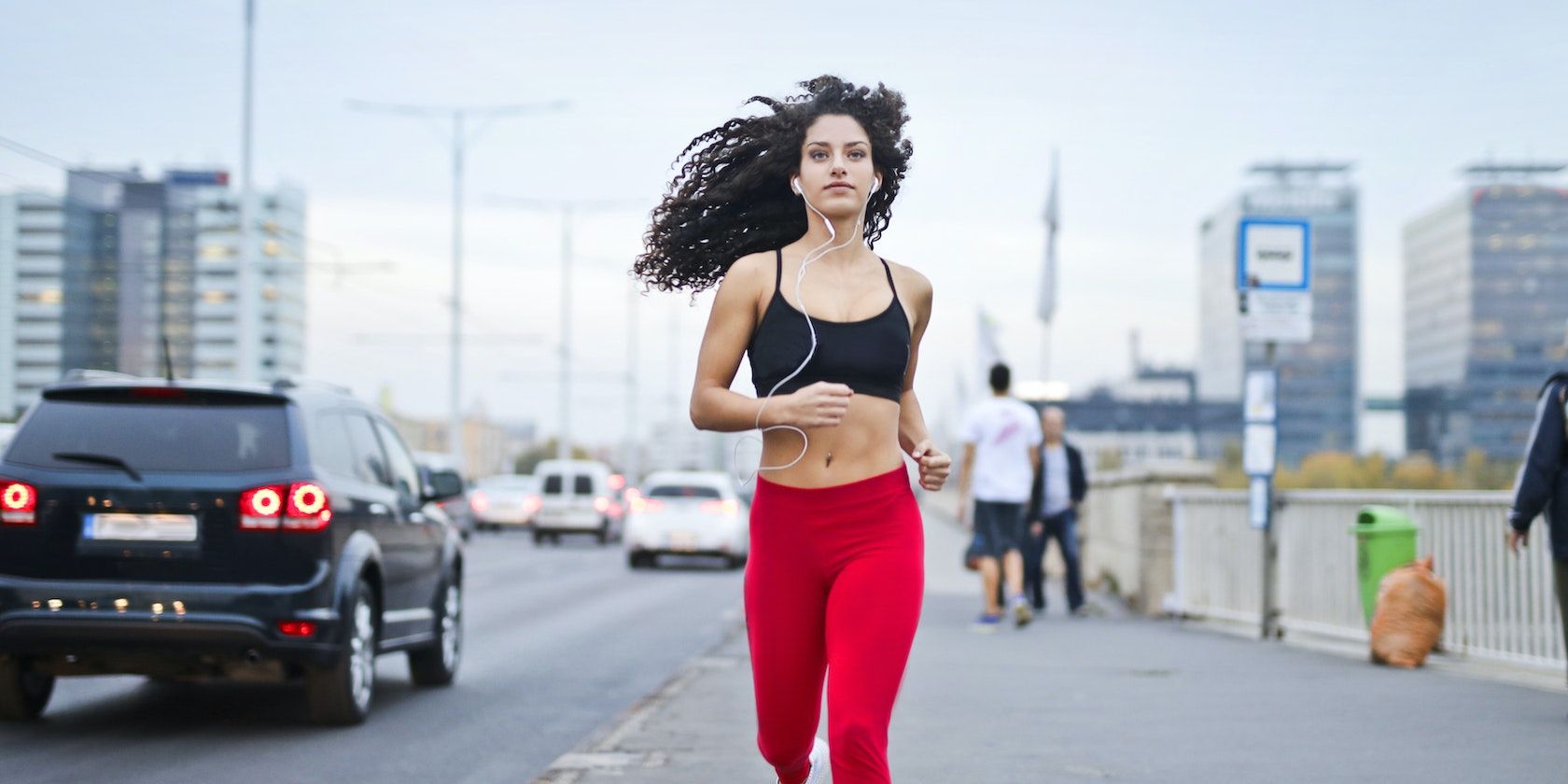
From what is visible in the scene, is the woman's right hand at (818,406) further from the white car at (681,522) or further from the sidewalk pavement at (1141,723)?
the white car at (681,522)

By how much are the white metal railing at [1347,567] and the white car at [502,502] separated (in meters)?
31.4

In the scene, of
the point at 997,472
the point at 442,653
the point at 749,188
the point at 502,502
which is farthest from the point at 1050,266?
the point at 502,502

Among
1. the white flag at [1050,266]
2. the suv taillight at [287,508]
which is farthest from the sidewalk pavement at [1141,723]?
the white flag at [1050,266]

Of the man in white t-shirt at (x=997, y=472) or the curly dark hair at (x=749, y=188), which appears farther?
the man in white t-shirt at (x=997, y=472)

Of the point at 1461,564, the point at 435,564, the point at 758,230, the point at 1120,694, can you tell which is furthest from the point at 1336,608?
the point at 758,230

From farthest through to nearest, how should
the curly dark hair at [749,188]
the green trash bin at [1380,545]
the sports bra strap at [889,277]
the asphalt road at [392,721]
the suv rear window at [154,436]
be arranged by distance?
the green trash bin at [1380,545] → the suv rear window at [154,436] → the asphalt road at [392,721] → the curly dark hair at [749,188] → the sports bra strap at [889,277]

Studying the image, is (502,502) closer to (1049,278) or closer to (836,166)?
(1049,278)

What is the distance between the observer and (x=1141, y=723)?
7898 mm

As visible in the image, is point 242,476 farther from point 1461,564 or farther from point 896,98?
point 1461,564

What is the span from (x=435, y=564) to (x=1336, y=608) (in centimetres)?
621

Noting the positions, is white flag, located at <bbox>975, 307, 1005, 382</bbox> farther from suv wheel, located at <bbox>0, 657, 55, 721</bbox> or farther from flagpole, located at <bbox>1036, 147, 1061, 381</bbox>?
suv wheel, located at <bbox>0, 657, 55, 721</bbox>

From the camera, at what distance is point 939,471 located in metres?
4.08

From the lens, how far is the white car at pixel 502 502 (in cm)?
4491

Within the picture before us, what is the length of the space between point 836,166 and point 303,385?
470 centimetres
